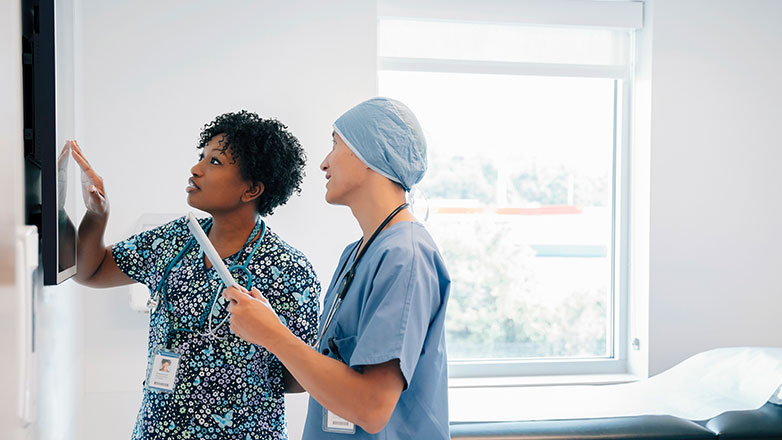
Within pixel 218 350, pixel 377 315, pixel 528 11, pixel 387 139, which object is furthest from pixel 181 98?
pixel 377 315

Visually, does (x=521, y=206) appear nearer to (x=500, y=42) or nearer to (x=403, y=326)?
(x=500, y=42)

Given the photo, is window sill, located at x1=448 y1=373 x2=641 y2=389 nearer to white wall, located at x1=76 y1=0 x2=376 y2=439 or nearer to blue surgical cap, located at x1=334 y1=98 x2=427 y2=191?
white wall, located at x1=76 y1=0 x2=376 y2=439

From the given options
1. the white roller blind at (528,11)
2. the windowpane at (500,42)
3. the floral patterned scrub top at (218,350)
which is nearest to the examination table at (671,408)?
the floral patterned scrub top at (218,350)

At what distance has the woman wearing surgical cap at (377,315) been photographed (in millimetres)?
1149

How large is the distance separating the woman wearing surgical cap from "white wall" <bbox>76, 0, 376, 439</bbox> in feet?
5.99

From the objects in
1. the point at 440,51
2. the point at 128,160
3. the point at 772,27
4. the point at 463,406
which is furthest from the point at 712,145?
the point at 128,160

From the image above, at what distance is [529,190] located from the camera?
12.0 ft

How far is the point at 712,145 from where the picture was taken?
351 centimetres

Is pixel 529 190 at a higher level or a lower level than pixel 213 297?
higher

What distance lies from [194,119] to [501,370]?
211 centimetres

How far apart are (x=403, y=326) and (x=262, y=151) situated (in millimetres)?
667

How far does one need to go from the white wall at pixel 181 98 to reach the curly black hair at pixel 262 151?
4.89ft

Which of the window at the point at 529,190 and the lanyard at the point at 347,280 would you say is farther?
the window at the point at 529,190

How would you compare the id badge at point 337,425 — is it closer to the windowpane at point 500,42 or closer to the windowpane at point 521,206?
the windowpane at point 521,206
